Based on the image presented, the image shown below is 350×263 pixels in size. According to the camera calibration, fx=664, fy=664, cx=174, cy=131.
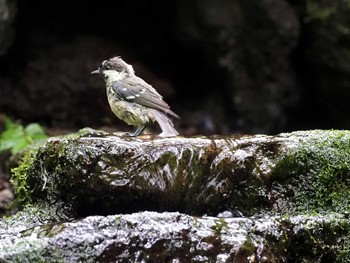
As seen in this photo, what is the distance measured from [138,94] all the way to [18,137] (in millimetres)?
3088

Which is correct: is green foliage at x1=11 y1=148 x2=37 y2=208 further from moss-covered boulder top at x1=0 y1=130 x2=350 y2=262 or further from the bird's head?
the bird's head

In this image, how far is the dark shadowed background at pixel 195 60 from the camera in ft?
33.5

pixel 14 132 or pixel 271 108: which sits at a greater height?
pixel 271 108

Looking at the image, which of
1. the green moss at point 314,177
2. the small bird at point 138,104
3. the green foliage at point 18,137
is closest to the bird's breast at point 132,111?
the small bird at point 138,104

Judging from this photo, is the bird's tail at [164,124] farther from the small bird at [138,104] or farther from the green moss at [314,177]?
the green moss at [314,177]

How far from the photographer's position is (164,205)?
5199mm

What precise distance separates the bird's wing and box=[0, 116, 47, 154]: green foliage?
2.22m

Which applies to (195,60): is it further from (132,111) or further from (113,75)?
(132,111)

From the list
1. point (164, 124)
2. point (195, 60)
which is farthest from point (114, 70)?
point (195, 60)

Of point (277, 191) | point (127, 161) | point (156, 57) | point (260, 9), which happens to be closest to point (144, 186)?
point (127, 161)

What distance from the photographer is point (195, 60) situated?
1095cm

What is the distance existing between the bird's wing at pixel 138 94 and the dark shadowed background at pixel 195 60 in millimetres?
4042

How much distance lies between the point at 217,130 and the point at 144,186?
5.90 metres

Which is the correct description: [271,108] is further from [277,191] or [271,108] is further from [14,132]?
[277,191]
